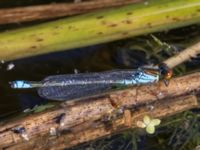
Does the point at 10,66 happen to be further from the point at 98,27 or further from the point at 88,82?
the point at 98,27

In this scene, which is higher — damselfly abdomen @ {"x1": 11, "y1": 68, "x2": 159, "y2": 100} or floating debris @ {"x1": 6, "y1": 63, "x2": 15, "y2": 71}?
floating debris @ {"x1": 6, "y1": 63, "x2": 15, "y2": 71}

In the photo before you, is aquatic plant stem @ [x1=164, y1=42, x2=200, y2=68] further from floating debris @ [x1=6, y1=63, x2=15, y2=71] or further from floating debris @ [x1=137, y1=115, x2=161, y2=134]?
floating debris @ [x1=6, y1=63, x2=15, y2=71]

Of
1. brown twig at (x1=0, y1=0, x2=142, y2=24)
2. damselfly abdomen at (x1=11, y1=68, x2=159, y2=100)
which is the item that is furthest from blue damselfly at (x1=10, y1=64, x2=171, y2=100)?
brown twig at (x1=0, y1=0, x2=142, y2=24)

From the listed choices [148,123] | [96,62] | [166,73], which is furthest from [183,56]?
[96,62]

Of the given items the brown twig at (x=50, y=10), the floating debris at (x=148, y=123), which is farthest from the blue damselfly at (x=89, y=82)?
the brown twig at (x=50, y=10)

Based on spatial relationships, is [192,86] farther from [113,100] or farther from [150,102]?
[113,100]

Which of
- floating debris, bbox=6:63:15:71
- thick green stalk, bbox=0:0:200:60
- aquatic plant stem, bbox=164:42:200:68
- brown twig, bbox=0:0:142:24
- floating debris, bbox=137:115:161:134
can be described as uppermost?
brown twig, bbox=0:0:142:24

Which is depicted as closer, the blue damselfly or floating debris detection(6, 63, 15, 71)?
the blue damselfly
